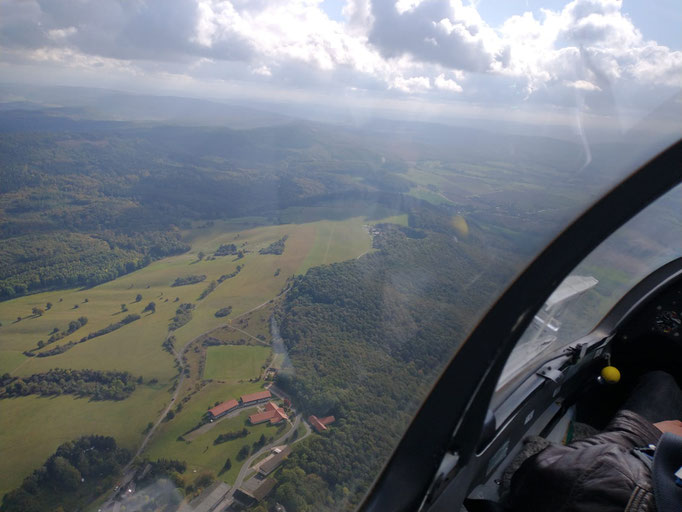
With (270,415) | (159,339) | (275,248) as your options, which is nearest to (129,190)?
(275,248)

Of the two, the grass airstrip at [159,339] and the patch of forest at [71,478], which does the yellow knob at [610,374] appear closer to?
the grass airstrip at [159,339]

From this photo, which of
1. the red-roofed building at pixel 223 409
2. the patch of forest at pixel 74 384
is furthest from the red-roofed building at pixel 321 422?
the patch of forest at pixel 74 384

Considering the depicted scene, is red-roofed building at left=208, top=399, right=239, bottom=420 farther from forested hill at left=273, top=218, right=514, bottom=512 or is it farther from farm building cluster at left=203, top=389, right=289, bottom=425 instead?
forested hill at left=273, top=218, right=514, bottom=512

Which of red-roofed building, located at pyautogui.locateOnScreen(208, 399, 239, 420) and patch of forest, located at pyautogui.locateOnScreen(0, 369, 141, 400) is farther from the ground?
red-roofed building, located at pyautogui.locateOnScreen(208, 399, 239, 420)

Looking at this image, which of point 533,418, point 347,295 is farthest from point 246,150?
point 533,418

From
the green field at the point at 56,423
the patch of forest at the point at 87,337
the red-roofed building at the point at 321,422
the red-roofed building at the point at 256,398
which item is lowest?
the patch of forest at the point at 87,337

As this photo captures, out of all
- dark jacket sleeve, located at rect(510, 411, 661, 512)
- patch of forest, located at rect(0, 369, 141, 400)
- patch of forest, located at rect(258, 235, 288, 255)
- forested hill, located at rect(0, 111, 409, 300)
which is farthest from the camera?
forested hill, located at rect(0, 111, 409, 300)

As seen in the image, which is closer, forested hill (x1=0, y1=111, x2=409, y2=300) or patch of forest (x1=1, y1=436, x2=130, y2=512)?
patch of forest (x1=1, y1=436, x2=130, y2=512)

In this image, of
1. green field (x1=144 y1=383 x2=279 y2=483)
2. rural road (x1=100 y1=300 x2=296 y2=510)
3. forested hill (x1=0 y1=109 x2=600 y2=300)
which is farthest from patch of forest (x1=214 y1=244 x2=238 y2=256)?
green field (x1=144 y1=383 x2=279 y2=483)
